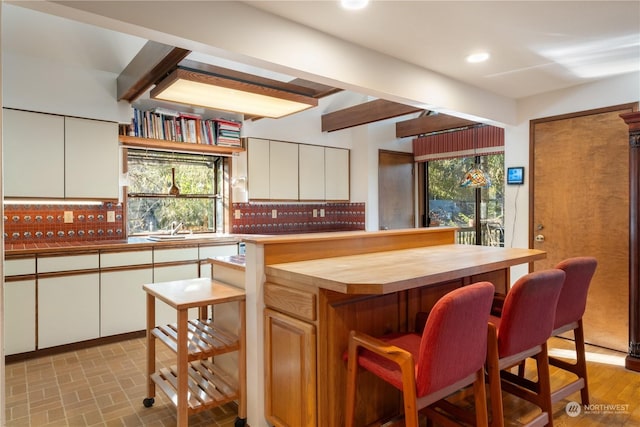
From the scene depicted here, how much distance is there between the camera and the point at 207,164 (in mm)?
4906

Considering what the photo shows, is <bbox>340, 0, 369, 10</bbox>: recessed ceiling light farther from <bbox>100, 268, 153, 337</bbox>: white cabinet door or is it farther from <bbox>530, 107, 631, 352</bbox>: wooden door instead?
<bbox>100, 268, 153, 337</bbox>: white cabinet door

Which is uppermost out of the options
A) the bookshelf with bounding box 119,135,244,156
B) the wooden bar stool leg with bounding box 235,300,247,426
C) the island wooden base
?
the bookshelf with bounding box 119,135,244,156

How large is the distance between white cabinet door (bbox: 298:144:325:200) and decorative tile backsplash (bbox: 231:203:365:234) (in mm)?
329

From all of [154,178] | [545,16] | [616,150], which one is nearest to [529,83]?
[616,150]

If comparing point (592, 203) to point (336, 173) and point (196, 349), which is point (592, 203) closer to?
point (336, 173)

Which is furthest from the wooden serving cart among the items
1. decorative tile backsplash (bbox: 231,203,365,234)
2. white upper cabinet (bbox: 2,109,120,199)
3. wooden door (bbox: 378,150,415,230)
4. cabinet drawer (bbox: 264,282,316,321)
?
wooden door (bbox: 378,150,415,230)

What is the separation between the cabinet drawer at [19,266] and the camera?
3.16m

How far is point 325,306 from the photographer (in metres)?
1.82

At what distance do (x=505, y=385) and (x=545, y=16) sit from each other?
7.21 feet

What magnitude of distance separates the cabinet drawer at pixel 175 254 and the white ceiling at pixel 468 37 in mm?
1839

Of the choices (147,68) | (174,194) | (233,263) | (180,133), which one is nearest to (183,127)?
(180,133)

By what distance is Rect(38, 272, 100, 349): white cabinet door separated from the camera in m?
3.32

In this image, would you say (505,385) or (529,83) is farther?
(529,83)

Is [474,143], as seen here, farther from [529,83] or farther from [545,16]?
[545,16]
